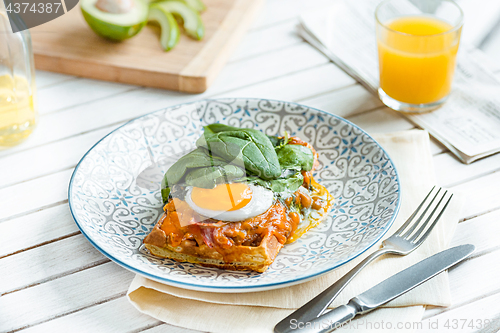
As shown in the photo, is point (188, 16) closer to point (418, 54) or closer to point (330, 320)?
point (418, 54)

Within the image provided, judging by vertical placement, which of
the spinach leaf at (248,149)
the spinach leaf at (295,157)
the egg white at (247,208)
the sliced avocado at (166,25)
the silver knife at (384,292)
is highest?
the spinach leaf at (248,149)

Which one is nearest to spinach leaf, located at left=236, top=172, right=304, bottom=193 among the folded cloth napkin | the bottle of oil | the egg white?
the egg white

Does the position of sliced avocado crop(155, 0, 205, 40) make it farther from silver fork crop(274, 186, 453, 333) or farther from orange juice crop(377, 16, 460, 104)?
silver fork crop(274, 186, 453, 333)

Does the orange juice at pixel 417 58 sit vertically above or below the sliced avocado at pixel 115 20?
above

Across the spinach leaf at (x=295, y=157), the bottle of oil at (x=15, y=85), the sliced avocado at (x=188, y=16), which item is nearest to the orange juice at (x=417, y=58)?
the spinach leaf at (x=295, y=157)

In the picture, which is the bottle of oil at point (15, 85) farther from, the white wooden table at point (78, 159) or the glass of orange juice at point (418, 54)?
the glass of orange juice at point (418, 54)

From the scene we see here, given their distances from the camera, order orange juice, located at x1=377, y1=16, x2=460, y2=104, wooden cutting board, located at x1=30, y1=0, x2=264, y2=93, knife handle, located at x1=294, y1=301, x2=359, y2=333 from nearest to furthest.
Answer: knife handle, located at x1=294, y1=301, x2=359, y2=333 → orange juice, located at x1=377, y1=16, x2=460, y2=104 → wooden cutting board, located at x1=30, y1=0, x2=264, y2=93

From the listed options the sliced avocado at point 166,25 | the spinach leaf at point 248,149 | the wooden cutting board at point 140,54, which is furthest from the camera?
the sliced avocado at point 166,25
